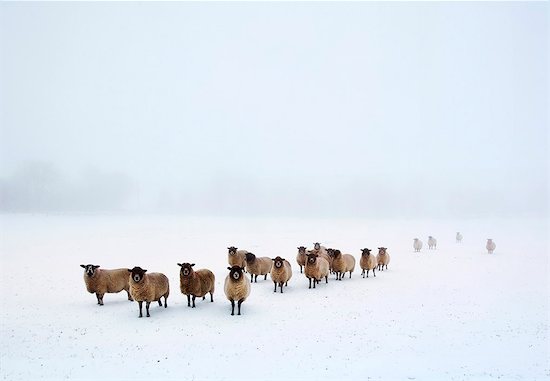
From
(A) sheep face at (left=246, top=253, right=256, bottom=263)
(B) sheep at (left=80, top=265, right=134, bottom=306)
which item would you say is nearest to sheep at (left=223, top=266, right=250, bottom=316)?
(B) sheep at (left=80, top=265, right=134, bottom=306)

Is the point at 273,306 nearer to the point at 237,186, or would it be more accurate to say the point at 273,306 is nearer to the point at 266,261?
the point at 266,261

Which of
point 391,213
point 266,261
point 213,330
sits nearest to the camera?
point 213,330

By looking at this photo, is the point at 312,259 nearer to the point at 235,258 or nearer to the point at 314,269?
the point at 314,269

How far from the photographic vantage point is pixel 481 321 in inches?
663

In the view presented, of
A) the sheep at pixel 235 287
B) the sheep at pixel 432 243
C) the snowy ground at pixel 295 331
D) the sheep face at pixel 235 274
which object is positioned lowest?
the snowy ground at pixel 295 331

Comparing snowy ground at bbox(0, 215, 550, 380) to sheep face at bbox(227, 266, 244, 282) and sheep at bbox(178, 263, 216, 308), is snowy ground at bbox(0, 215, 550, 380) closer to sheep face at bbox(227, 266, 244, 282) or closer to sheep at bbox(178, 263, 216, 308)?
sheep at bbox(178, 263, 216, 308)

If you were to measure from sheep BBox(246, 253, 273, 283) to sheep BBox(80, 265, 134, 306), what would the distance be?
7.72 meters

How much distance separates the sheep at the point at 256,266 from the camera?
23962mm

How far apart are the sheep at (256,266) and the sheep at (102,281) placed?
25.3ft

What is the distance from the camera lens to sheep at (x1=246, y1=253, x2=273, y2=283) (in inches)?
943

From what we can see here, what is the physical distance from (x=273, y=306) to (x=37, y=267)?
2101 cm

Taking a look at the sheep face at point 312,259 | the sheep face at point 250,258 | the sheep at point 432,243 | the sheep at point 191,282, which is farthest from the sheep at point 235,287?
the sheep at point 432,243

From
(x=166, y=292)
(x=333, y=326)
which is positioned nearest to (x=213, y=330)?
(x=166, y=292)

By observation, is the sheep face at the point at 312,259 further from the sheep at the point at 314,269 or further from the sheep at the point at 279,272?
the sheep at the point at 279,272
